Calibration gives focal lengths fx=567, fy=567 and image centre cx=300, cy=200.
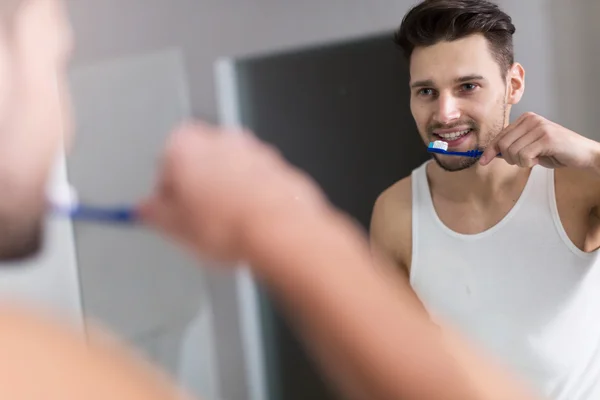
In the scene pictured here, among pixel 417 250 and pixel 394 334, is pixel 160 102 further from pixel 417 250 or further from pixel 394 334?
pixel 394 334

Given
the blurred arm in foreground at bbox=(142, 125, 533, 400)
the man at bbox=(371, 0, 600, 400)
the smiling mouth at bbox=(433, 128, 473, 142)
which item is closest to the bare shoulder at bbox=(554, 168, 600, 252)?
the man at bbox=(371, 0, 600, 400)

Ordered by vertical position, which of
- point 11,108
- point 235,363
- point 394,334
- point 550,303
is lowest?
point 235,363

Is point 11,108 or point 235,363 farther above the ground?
point 11,108

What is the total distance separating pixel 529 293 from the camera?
0.64m

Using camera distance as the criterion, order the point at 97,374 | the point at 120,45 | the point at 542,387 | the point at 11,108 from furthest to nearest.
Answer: the point at 120,45, the point at 542,387, the point at 11,108, the point at 97,374

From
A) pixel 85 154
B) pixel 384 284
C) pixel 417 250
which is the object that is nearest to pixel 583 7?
pixel 417 250

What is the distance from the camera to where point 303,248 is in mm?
281

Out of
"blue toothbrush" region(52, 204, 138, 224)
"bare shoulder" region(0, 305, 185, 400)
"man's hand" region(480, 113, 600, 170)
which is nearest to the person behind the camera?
"bare shoulder" region(0, 305, 185, 400)

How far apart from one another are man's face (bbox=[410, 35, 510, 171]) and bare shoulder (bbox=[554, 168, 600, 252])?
0.30 feet

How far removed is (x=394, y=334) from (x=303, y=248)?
0.06 meters

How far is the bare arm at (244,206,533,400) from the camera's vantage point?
0.26m

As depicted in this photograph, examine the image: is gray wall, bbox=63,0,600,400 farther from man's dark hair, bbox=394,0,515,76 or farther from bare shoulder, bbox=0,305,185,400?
bare shoulder, bbox=0,305,185,400

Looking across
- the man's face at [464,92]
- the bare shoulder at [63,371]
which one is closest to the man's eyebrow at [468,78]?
the man's face at [464,92]

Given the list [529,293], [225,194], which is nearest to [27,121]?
[225,194]
